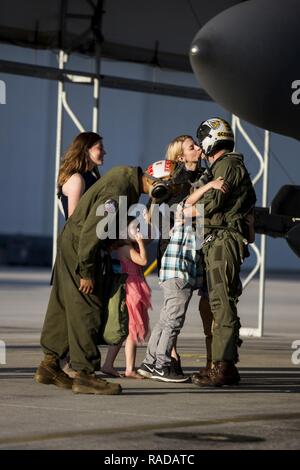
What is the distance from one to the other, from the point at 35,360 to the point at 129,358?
1178 millimetres

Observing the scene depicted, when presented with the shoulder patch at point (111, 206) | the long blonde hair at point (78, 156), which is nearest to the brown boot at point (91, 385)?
the shoulder patch at point (111, 206)

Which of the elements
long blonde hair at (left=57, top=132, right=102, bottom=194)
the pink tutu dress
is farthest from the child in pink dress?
long blonde hair at (left=57, top=132, right=102, bottom=194)

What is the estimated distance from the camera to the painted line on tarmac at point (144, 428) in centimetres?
532

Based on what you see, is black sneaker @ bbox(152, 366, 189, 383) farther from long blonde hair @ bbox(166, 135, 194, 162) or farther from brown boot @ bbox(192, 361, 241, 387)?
long blonde hair @ bbox(166, 135, 194, 162)

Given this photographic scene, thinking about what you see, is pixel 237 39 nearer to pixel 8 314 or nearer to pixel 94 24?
pixel 94 24

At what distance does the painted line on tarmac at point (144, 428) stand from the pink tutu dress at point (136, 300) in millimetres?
2060

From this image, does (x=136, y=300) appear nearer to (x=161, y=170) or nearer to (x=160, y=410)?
(x=161, y=170)

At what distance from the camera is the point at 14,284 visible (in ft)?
76.1

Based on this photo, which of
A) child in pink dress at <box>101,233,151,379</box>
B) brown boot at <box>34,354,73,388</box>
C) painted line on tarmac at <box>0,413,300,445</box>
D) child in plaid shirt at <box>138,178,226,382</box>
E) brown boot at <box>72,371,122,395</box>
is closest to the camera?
painted line on tarmac at <box>0,413,300,445</box>

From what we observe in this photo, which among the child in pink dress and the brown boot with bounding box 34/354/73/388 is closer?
the brown boot with bounding box 34/354/73/388

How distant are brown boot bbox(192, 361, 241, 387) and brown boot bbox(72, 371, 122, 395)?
0.83m

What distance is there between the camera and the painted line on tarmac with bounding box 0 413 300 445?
17.5 ft

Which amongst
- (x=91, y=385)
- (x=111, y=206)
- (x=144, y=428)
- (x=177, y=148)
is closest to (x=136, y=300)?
(x=177, y=148)

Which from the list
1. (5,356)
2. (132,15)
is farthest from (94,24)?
(5,356)
